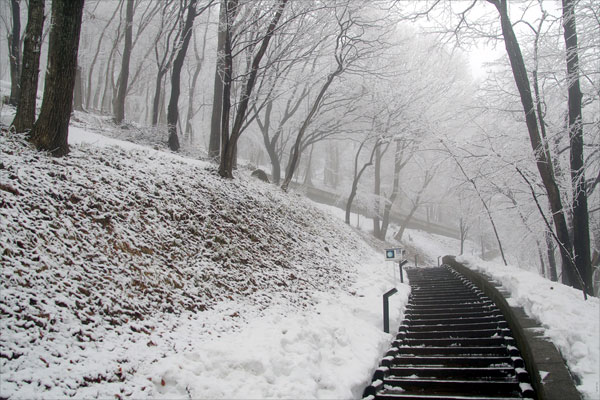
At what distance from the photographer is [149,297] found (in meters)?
5.22

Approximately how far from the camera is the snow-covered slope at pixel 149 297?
152 inches

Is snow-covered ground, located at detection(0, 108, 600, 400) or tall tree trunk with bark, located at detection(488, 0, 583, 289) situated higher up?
tall tree trunk with bark, located at detection(488, 0, 583, 289)

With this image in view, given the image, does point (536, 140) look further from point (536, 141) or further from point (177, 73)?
point (177, 73)

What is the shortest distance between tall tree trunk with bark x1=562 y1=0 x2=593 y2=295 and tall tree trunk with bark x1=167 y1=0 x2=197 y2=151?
33.2 ft

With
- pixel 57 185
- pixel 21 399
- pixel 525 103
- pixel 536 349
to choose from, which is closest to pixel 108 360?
pixel 21 399

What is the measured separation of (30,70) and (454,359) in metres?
8.94

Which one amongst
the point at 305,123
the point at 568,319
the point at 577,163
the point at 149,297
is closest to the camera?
the point at 568,319

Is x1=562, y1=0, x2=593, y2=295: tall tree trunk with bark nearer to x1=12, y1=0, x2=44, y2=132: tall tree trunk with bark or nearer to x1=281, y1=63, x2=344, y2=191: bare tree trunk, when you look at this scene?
x1=281, y1=63, x2=344, y2=191: bare tree trunk

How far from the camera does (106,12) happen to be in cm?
2691

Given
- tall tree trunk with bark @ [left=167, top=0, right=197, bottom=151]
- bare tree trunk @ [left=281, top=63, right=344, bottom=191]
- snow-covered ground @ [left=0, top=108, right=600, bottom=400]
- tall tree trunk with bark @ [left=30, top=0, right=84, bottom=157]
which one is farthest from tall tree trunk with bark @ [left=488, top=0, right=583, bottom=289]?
tall tree trunk with bark @ [left=30, top=0, right=84, bottom=157]

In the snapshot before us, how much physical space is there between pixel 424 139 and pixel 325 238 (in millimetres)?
10588

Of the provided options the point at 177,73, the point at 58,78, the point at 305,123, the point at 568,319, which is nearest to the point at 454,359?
the point at 568,319

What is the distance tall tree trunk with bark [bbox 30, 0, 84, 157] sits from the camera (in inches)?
262

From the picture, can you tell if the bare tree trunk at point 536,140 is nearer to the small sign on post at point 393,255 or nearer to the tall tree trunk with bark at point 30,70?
the small sign on post at point 393,255
